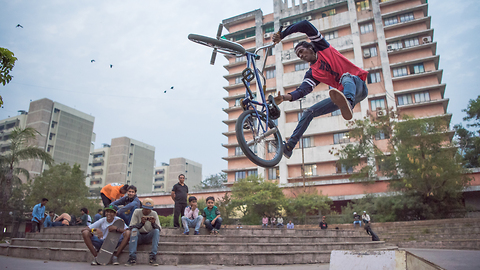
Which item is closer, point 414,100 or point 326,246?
point 326,246

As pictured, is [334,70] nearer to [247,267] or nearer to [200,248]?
[247,267]

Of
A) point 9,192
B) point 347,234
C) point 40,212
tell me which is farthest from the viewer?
point 9,192

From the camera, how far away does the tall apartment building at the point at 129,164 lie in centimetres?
8219

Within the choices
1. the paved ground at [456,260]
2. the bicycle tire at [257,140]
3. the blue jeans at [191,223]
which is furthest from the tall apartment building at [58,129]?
the paved ground at [456,260]

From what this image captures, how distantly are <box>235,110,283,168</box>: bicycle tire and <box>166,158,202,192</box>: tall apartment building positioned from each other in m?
92.8

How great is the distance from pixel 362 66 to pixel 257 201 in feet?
82.3

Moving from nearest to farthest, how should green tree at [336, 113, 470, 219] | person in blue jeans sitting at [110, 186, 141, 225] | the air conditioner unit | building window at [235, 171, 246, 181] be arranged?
person in blue jeans sitting at [110, 186, 141, 225] → green tree at [336, 113, 470, 219] → the air conditioner unit → building window at [235, 171, 246, 181]

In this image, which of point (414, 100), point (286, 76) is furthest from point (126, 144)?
point (414, 100)

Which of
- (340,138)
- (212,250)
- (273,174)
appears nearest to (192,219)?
(212,250)

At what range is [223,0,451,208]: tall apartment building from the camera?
131 ft

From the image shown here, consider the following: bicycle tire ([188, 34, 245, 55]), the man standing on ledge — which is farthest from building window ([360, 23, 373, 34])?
bicycle tire ([188, 34, 245, 55])

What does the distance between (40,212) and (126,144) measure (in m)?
74.3

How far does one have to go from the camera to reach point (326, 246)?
8734 mm

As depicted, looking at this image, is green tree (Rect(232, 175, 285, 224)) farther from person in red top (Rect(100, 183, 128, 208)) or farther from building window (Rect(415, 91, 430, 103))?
building window (Rect(415, 91, 430, 103))
